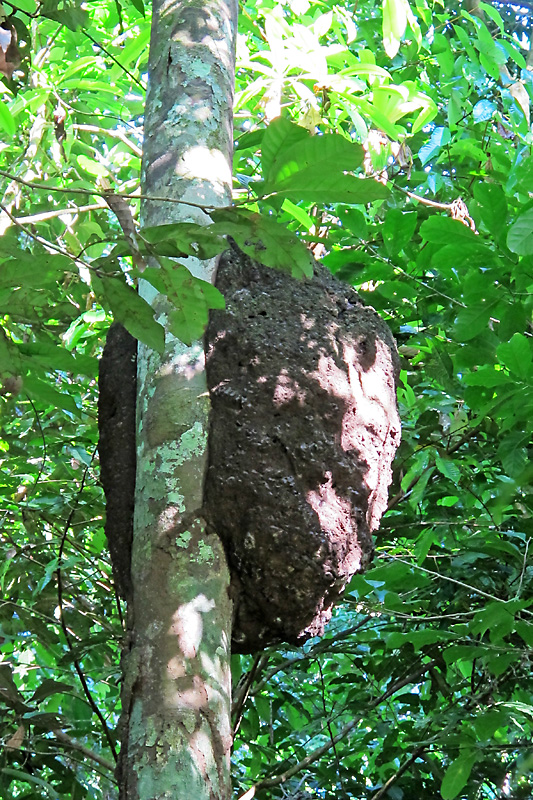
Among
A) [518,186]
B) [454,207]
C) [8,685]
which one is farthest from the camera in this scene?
[454,207]

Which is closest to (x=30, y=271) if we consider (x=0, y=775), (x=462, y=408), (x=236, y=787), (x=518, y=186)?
(x=518, y=186)

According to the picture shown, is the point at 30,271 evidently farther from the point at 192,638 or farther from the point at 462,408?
the point at 462,408

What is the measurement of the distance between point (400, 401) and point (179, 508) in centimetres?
157

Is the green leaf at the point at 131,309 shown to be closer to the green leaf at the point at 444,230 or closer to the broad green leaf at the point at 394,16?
the green leaf at the point at 444,230

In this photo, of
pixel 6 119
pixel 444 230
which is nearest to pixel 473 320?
pixel 444 230

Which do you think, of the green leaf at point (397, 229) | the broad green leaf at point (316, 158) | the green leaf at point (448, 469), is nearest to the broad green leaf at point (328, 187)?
the broad green leaf at point (316, 158)

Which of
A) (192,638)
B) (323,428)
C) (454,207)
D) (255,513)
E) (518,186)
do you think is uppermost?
(454,207)

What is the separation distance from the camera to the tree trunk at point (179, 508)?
1.48m

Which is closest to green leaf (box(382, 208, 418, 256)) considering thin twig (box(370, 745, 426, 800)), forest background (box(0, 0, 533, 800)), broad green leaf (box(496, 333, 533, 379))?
forest background (box(0, 0, 533, 800))

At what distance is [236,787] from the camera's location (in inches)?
129

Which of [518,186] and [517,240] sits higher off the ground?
[518,186]

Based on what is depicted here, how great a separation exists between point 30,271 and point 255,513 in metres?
0.76

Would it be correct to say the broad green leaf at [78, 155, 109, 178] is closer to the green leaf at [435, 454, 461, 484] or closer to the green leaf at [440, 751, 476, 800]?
the green leaf at [435, 454, 461, 484]

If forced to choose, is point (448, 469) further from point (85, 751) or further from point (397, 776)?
point (85, 751)
